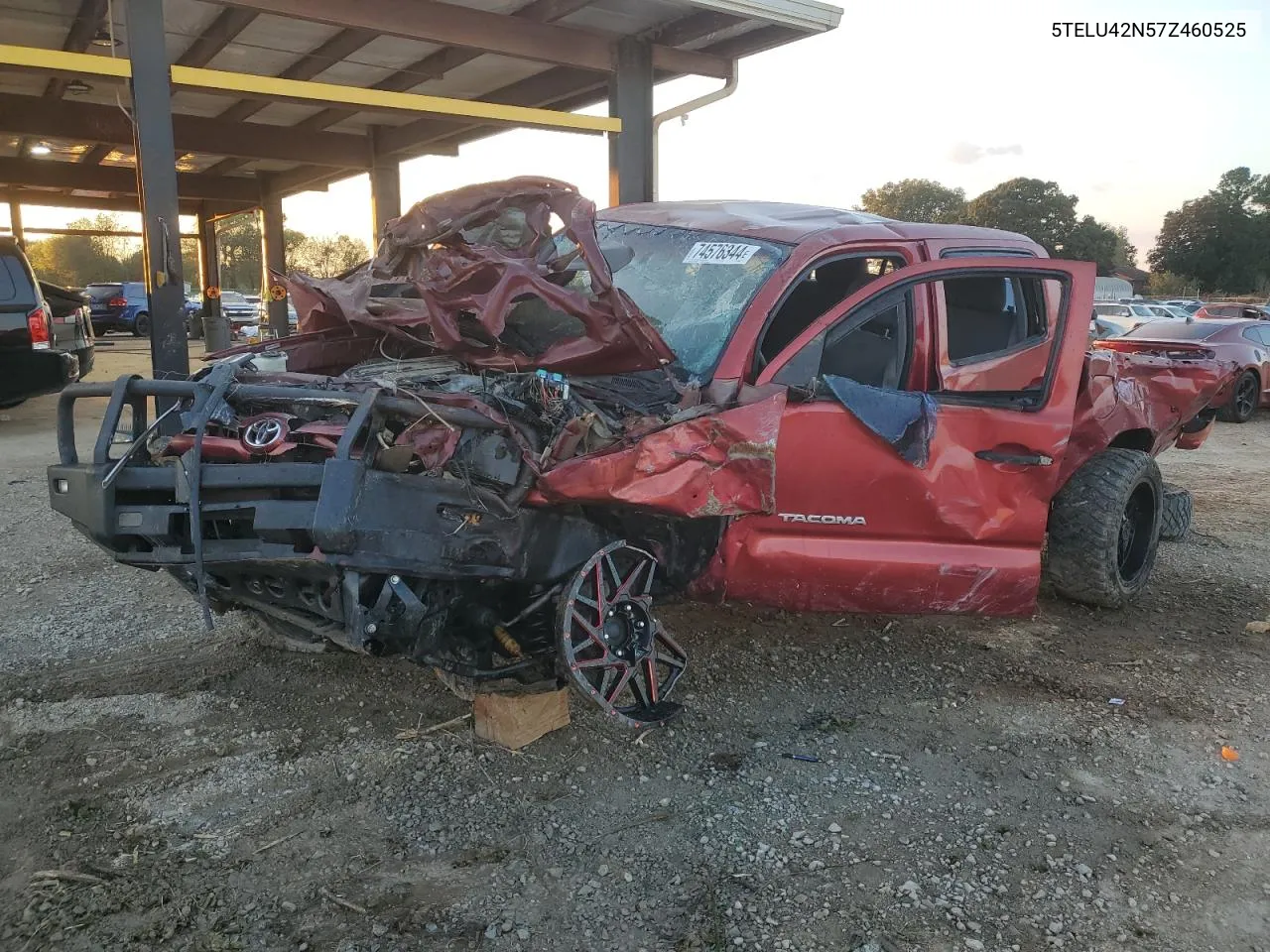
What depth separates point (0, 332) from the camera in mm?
9195

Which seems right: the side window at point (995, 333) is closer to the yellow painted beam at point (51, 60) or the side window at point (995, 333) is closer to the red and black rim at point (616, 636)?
the red and black rim at point (616, 636)

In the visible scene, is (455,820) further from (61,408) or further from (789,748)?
(61,408)

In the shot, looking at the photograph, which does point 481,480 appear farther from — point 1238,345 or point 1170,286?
point 1170,286

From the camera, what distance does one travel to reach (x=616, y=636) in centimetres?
339

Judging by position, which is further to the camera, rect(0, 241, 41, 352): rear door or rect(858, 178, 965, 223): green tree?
rect(858, 178, 965, 223): green tree

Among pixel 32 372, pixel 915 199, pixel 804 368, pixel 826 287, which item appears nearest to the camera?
pixel 804 368

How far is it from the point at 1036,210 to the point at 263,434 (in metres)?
68.3

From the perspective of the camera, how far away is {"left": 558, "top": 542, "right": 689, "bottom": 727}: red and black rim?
3.23 m

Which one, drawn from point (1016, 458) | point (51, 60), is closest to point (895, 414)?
point (1016, 458)

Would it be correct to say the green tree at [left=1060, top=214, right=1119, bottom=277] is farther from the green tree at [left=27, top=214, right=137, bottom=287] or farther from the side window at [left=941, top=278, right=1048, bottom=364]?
the side window at [left=941, top=278, right=1048, bottom=364]

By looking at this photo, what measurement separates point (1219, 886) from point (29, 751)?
386cm

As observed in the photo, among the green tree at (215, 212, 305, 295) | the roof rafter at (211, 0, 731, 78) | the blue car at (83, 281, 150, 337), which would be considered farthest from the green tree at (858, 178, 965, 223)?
the roof rafter at (211, 0, 731, 78)

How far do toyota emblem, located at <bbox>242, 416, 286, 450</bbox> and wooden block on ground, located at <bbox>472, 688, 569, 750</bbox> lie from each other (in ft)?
3.78

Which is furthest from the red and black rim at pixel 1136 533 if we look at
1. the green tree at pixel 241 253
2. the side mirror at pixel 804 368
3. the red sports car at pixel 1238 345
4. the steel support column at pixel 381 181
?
the green tree at pixel 241 253
